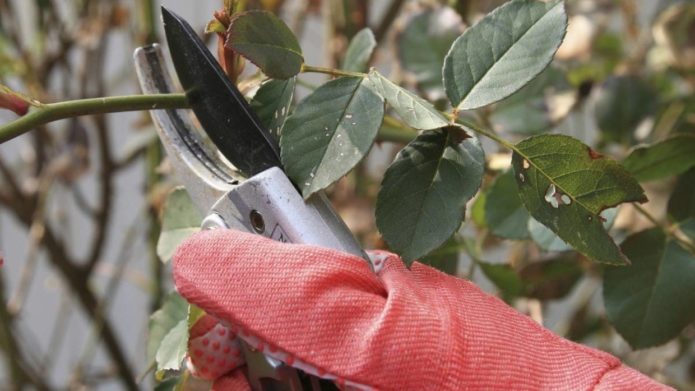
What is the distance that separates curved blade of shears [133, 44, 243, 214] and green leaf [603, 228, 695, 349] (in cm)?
16

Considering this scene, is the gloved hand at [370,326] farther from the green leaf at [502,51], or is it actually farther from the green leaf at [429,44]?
the green leaf at [429,44]

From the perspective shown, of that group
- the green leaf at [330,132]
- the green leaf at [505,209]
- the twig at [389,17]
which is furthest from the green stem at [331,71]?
the twig at [389,17]

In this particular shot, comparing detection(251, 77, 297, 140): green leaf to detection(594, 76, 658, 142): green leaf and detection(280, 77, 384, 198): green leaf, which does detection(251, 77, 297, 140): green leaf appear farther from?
detection(594, 76, 658, 142): green leaf

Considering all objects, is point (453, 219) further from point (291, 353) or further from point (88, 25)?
point (88, 25)

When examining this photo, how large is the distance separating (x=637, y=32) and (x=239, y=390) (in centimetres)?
52

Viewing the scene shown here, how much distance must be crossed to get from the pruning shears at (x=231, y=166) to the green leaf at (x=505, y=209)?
0.11 meters

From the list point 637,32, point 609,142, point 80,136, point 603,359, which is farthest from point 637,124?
point 80,136

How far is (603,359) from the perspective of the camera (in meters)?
0.23

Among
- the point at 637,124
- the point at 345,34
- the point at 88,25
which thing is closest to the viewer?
the point at 637,124

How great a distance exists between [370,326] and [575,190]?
8 cm

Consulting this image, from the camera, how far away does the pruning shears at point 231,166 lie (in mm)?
240

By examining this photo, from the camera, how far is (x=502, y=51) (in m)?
0.27

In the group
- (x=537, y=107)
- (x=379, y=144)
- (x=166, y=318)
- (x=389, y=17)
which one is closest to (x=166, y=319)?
(x=166, y=318)

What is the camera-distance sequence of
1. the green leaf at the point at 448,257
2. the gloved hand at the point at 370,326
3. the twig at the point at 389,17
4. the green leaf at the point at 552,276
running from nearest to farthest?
the gloved hand at the point at 370,326 < the green leaf at the point at 448,257 < the green leaf at the point at 552,276 < the twig at the point at 389,17
